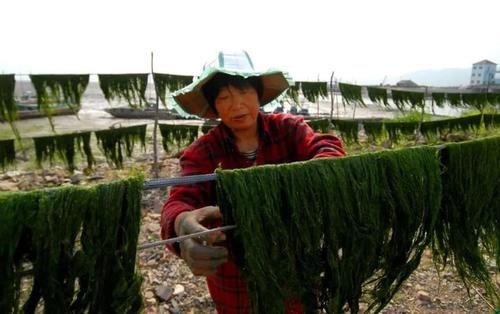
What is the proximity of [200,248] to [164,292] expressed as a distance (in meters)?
2.79

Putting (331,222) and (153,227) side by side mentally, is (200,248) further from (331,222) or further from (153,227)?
(153,227)

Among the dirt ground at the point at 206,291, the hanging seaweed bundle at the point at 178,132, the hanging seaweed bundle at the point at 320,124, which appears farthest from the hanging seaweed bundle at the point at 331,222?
the hanging seaweed bundle at the point at 320,124

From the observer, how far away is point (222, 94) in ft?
4.70

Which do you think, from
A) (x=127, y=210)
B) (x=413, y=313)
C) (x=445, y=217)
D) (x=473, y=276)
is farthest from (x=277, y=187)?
(x=413, y=313)

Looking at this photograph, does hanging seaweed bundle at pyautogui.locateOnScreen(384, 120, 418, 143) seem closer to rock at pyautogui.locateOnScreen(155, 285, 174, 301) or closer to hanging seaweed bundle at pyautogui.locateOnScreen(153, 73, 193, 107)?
hanging seaweed bundle at pyautogui.locateOnScreen(153, 73, 193, 107)

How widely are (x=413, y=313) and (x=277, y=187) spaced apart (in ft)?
9.30

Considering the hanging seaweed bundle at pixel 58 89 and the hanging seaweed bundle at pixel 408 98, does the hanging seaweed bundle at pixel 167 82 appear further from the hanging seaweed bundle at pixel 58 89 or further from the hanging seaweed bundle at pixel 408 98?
the hanging seaweed bundle at pixel 408 98

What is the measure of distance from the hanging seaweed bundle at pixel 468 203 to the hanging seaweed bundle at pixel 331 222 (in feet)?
0.47

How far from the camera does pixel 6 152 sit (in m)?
5.88

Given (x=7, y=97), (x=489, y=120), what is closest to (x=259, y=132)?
(x=7, y=97)

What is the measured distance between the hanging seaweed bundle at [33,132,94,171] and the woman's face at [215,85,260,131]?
17.6ft

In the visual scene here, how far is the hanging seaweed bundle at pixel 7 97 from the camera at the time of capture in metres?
4.80

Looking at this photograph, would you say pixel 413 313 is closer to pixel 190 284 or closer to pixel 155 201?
pixel 190 284

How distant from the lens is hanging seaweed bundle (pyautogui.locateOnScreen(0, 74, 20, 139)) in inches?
189
